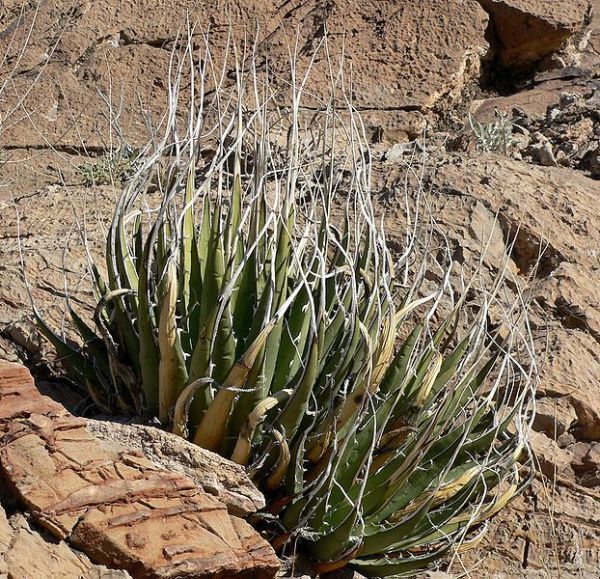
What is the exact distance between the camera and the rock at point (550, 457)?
4.21 m

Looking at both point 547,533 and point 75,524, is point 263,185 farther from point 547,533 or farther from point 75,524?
point 547,533

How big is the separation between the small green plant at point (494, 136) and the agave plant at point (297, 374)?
2259mm

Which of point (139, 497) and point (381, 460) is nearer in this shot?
point (139, 497)

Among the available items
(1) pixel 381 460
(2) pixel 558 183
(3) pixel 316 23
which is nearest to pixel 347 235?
(1) pixel 381 460

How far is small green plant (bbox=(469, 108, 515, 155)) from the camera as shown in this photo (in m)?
5.93

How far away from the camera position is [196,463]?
3.23 meters

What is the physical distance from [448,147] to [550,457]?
2.44 meters

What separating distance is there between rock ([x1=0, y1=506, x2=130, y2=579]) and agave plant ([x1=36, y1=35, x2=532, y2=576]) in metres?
0.68

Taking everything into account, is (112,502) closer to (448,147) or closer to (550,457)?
(550,457)

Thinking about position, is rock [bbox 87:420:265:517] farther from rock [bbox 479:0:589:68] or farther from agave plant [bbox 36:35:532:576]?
rock [bbox 479:0:589:68]

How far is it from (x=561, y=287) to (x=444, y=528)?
1.59 meters

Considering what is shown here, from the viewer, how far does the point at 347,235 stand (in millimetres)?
3910

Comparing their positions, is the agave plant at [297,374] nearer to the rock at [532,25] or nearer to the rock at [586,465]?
the rock at [586,465]

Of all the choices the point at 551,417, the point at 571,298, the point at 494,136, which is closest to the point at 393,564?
the point at 551,417
